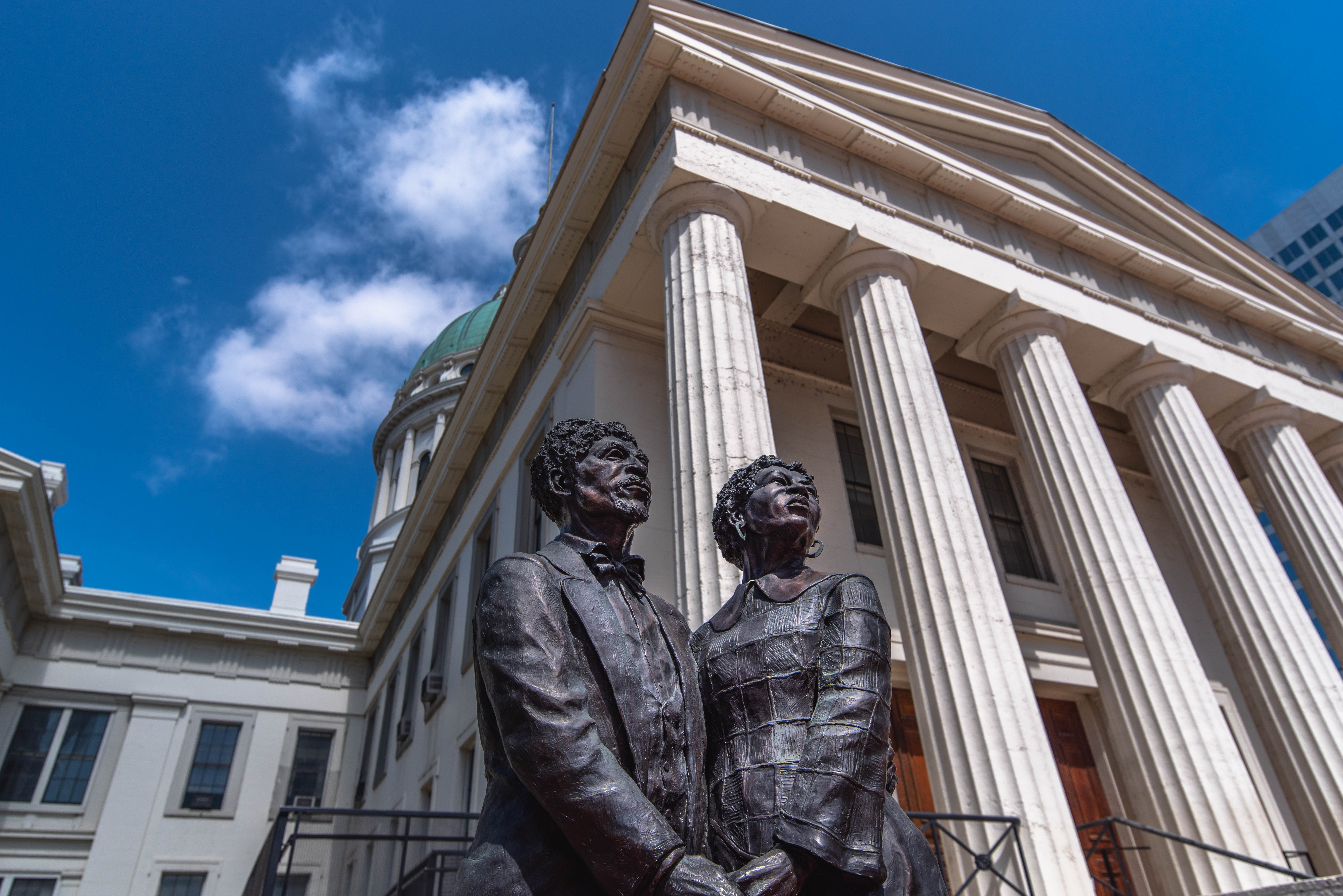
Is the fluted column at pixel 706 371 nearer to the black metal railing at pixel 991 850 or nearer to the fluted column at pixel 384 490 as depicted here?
the black metal railing at pixel 991 850

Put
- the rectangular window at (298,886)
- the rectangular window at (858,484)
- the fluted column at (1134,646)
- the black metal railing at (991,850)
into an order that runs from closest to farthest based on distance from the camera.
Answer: the black metal railing at (991,850) < the fluted column at (1134,646) < the rectangular window at (858,484) < the rectangular window at (298,886)


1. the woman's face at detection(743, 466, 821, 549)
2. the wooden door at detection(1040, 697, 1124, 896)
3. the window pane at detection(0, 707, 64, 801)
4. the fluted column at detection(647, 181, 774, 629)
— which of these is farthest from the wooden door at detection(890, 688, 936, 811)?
the window pane at detection(0, 707, 64, 801)

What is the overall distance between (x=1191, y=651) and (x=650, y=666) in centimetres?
895

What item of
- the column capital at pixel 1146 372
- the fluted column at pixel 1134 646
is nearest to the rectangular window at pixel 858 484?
the fluted column at pixel 1134 646

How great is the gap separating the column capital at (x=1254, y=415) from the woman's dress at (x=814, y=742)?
1488cm

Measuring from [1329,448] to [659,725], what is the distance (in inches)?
716

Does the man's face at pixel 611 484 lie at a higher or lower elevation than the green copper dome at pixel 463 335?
lower

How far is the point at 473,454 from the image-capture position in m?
19.6

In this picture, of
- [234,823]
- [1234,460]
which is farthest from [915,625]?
[234,823]

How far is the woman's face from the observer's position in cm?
307

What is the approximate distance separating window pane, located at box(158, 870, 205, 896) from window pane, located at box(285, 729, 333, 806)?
2.72 metres

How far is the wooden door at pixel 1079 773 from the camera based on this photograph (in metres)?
12.0

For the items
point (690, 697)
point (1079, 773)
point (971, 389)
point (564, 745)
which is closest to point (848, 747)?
point (690, 697)

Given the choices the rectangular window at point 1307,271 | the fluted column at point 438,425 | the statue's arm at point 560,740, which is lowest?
the statue's arm at point 560,740
